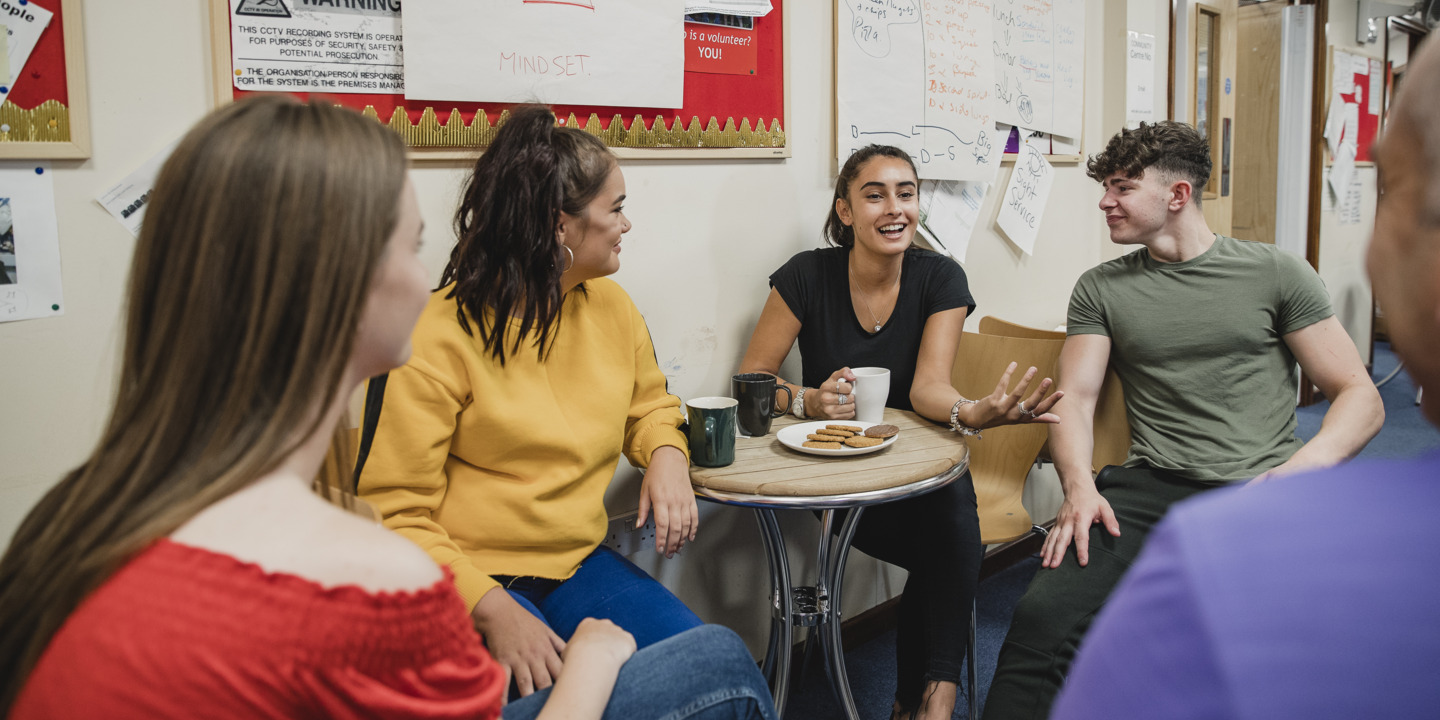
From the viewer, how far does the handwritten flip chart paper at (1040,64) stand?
2.71m

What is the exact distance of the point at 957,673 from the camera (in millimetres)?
1798

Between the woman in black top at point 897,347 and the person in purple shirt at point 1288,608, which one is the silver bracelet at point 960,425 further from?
the person in purple shirt at point 1288,608

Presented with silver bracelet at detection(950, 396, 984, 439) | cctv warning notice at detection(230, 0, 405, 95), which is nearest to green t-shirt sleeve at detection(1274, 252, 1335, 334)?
silver bracelet at detection(950, 396, 984, 439)

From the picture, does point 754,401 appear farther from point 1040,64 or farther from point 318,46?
point 1040,64

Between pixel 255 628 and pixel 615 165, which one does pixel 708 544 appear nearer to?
pixel 615 165

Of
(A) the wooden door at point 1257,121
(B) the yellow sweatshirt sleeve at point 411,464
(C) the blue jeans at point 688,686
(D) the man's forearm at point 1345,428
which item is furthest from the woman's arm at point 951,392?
(A) the wooden door at point 1257,121

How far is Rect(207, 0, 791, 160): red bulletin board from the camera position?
156 cm

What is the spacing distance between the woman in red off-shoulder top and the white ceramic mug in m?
1.20

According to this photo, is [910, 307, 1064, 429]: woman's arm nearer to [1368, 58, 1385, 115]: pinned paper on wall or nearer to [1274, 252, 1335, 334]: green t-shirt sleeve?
[1274, 252, 1335, 334]: green t-shirt sleeve

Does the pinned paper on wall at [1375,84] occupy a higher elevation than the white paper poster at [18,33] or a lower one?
higher

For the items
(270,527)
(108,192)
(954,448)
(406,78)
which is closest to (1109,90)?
(954,448)

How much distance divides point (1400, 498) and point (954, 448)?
3.91 ft

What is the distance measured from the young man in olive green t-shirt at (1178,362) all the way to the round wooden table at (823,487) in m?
0.31

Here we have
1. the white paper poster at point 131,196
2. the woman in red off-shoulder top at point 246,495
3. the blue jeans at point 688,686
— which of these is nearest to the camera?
the woman in red off-shoulder top at point 246,495
